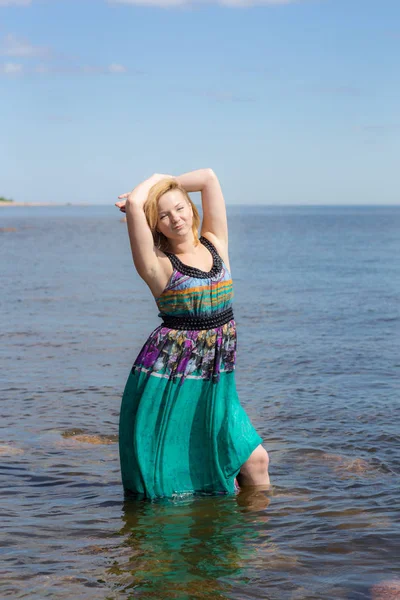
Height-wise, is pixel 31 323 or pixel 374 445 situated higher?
pixel 31 323

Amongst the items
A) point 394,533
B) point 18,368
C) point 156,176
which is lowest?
point 394,533

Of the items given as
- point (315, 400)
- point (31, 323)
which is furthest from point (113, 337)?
point (315, 400)

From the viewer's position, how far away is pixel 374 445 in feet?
25.9

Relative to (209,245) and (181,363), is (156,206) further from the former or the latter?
(181,363)

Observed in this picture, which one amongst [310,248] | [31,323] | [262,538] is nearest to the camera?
[262,538]

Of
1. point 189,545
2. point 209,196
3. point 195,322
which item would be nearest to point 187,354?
point 195,322

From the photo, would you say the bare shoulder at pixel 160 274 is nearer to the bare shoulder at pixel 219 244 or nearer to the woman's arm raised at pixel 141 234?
the woman's arm raised at pixel 141 234

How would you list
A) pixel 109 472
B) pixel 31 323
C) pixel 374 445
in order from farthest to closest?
pixel 31 323
pixel 374 445
pixel 109 472

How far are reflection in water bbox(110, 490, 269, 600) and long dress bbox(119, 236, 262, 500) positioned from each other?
0.19m

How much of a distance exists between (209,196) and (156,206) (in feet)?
1.67

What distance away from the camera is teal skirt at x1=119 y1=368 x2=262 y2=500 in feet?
18.3

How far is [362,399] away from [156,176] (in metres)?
5.11

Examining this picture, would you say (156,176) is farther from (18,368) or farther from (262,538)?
(18,368)

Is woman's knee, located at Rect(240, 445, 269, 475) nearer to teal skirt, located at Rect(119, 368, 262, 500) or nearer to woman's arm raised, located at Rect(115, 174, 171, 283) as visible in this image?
teal skirt, located at Rect(119, 368, 262, 500)
